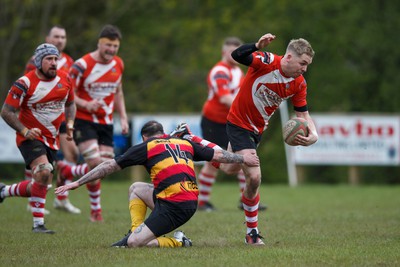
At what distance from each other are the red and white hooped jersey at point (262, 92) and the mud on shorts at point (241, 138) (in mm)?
45

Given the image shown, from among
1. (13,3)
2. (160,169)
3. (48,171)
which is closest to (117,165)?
(160,169)

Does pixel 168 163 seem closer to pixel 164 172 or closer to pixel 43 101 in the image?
pixel 164 172

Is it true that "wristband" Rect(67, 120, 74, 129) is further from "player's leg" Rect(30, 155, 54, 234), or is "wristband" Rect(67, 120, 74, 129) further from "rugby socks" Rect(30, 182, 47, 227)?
"rugby socks" Rect(30, 182, 47, 227)

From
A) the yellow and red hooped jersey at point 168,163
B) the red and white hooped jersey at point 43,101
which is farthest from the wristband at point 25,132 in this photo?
the yellow and red hooped jersey at point 168,163

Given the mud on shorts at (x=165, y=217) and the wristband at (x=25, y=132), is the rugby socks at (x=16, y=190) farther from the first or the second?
the mud on shorts at (x=165, y=217)

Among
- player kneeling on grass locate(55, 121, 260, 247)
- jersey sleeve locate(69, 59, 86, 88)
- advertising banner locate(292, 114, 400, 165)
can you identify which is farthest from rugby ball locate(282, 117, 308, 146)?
advertising banner locate(292, 114, 400, 165)

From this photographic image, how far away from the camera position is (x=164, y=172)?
800cm

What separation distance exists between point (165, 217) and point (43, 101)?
2.61 m

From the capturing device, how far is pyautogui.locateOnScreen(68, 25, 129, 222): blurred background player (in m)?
11.2

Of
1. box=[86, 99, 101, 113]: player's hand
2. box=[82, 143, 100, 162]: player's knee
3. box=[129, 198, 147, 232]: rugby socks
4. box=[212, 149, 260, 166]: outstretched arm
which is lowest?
box=[129, 198, 147, 232]: rugby socks

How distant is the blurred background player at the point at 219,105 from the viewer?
1277 centimetres

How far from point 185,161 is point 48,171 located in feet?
7.20

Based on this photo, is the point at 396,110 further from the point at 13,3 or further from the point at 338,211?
the point at 338,211

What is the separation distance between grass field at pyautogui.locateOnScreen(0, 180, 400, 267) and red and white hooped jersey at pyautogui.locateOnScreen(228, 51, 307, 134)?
4.40 feet
